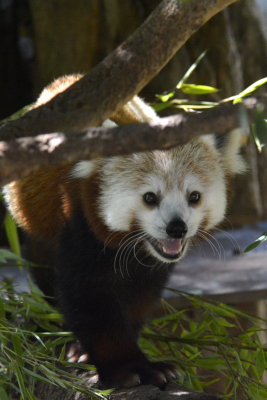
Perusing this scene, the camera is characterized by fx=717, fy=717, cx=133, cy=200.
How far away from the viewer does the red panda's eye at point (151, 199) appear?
2.31 m

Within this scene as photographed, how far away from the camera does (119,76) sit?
2.23 meters

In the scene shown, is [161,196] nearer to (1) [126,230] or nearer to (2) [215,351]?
(1) [126,230]

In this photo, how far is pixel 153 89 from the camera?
4.94 metres

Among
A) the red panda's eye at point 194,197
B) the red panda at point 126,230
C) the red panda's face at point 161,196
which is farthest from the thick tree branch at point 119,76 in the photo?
the red panda's eye at point 194,197

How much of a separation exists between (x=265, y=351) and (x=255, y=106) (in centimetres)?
144

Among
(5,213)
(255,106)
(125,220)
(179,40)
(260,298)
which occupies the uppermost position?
(255,106)

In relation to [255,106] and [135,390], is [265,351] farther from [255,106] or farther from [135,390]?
Answer: [255,106]

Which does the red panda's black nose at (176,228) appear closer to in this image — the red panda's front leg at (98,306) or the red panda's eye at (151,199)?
the red panda's eye at (151,199)

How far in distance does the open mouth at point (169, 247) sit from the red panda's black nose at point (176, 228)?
0.11 metres

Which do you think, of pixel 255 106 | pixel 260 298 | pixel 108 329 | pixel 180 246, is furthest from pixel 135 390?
pixel 260 298

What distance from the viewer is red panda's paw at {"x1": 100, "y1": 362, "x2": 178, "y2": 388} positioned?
7.32ft

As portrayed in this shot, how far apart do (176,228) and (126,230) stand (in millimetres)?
242

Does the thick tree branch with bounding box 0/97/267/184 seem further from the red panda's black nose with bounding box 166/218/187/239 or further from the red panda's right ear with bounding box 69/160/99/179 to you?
the red panda's right ear with bounding box 69/160/99/179

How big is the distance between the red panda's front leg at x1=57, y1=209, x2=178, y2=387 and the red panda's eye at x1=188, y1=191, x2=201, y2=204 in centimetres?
33
